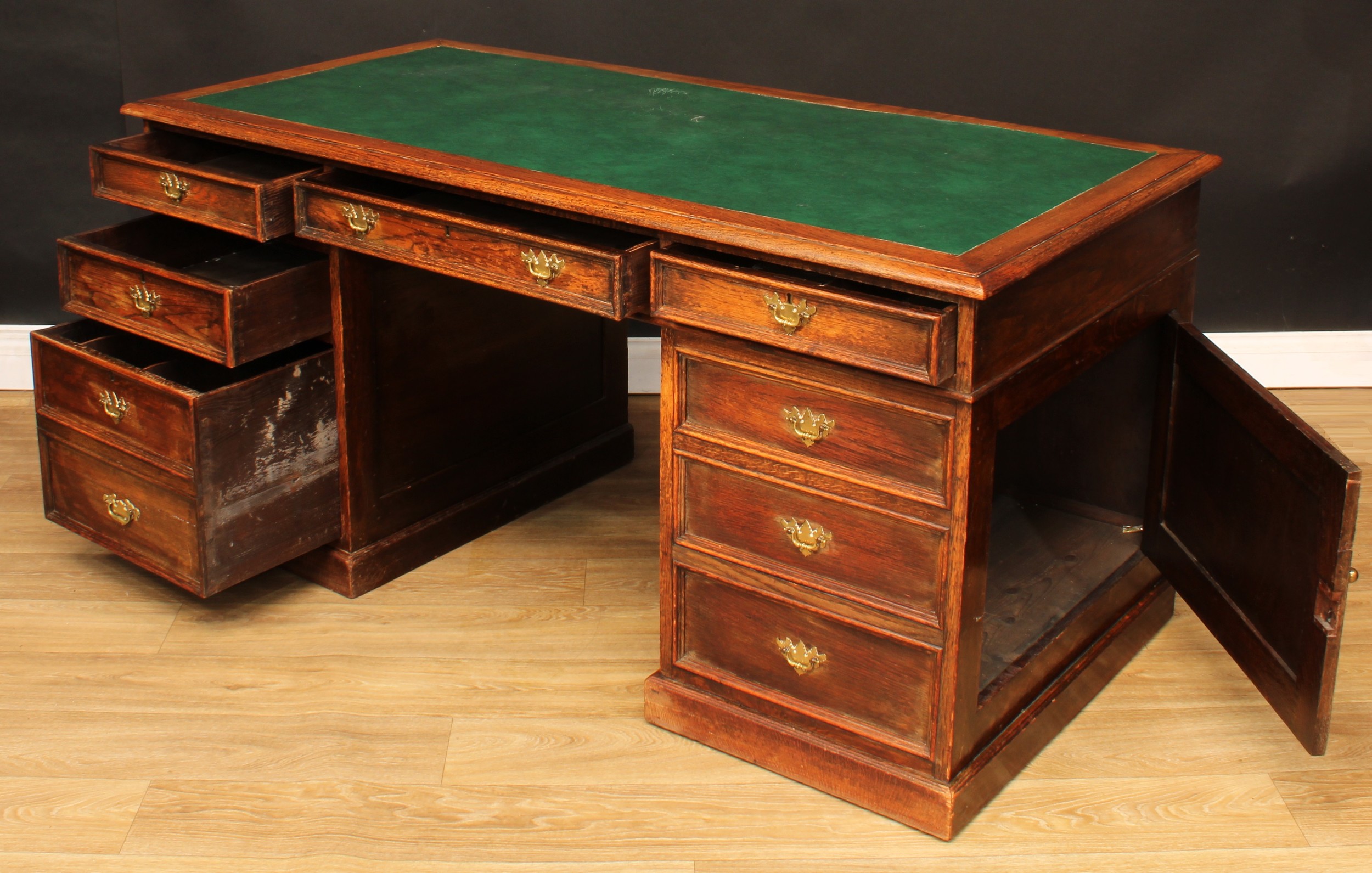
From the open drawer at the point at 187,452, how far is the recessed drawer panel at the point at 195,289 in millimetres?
75

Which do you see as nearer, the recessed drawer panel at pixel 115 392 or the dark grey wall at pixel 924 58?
the recessed drawer panel at pixel 115 392

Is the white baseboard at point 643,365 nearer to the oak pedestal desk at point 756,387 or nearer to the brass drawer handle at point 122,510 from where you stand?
the oak pedestal desk at point 756,387

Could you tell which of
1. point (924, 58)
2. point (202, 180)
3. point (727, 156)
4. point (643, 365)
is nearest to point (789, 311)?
point (727, 156)

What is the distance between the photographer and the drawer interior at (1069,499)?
2.70m

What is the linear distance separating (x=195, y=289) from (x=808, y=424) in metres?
1.11

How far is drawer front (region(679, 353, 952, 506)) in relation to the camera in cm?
218

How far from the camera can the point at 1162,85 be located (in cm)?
375

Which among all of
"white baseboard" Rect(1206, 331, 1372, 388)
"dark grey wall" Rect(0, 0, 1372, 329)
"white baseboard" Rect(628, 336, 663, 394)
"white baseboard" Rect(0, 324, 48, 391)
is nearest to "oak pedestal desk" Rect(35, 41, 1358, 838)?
"dark grey wall" Rect(0, 0, 1372, 329)

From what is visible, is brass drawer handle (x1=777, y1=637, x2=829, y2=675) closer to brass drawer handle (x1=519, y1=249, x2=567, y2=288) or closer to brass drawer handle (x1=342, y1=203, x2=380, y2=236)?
brass drawer handle (x1=519, y1=249, x2=567, y2=288)

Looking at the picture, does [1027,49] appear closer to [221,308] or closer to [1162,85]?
[1162,85]

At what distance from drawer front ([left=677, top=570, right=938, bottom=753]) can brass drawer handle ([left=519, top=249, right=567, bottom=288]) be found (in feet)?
1.67

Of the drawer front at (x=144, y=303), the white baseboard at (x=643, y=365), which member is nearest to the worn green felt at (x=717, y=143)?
the drawer front at (x=144, y=303)

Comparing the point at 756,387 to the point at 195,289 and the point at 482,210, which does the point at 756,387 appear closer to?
the point at 482,210

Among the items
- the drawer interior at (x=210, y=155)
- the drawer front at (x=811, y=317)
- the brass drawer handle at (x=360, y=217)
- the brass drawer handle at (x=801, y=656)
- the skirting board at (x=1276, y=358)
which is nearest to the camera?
the drawer front at (x=811, y=317)
